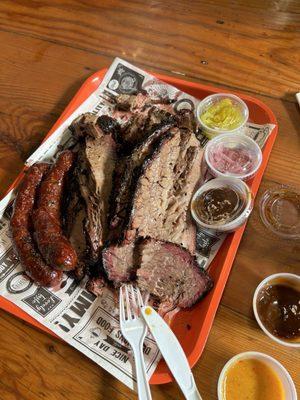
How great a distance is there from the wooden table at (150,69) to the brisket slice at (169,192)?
13.3 inches

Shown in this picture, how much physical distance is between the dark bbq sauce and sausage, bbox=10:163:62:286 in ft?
3.04

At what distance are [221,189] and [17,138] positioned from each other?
138 cm

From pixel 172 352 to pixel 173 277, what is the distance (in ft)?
1.11

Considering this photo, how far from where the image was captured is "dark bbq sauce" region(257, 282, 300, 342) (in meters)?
1.73

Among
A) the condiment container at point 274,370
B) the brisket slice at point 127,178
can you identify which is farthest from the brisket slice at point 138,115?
the condiment container at point 274,370

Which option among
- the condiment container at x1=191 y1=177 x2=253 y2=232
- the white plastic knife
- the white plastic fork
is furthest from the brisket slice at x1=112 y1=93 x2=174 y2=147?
the white plastic knife

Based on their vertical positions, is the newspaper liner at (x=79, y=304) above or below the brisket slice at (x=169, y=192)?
below

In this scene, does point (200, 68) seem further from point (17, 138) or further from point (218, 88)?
point (17, 138)

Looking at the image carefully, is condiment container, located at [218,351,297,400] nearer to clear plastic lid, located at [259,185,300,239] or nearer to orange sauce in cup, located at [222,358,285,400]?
orange sauce in cup, located at [222,358,285,400]

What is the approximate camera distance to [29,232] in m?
2.01

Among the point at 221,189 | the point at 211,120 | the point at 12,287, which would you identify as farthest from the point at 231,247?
the point at 12,287

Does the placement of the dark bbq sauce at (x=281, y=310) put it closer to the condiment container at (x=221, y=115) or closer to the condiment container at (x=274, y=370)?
the condiment container at (x=274, y=370)

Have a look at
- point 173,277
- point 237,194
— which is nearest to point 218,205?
point 237,194

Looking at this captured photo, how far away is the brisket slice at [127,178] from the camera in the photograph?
1.92 m
